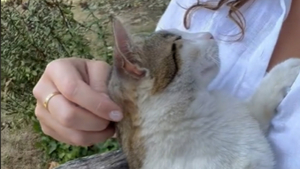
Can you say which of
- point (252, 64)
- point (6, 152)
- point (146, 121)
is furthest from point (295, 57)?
point (6, 152)

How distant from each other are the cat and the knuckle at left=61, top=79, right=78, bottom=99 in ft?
0.25

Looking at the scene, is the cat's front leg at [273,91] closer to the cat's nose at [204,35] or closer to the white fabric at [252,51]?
the white fabric at [252,51]

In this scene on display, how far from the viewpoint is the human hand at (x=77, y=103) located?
3.59 ft

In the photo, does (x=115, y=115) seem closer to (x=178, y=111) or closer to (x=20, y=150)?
(x=178, y=111)

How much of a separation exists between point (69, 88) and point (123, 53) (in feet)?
0.40

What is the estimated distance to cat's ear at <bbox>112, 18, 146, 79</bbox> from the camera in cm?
106

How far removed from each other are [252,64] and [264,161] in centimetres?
22

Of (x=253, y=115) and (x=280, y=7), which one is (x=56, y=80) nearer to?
(x=253, y=115)

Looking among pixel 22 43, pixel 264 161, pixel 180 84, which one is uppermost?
pixel 180 84

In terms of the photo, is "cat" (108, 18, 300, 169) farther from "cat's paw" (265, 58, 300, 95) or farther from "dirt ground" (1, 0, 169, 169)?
"dirt ground" (1, 0, 169, 169)

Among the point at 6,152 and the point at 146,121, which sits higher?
the point at 146,121

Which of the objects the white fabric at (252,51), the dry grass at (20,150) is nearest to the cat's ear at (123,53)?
the white fabric at (252,51)

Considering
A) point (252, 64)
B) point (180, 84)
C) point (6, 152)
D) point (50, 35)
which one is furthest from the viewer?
point (6, 152)

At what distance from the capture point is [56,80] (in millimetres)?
1150
